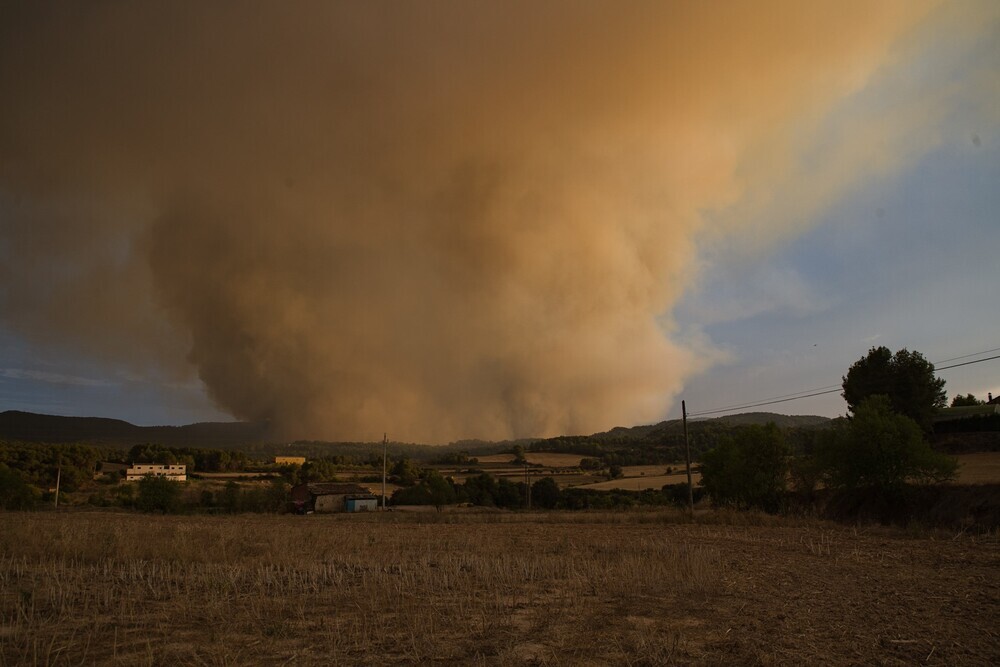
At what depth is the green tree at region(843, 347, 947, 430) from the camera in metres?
68.2

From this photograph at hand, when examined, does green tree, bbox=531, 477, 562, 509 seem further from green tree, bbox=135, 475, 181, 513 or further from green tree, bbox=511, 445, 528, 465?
green tree, bbox=511, 445, 528, 465

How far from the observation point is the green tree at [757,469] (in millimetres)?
47906

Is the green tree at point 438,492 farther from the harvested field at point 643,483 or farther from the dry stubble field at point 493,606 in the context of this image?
the dry stubble field at point 493,606

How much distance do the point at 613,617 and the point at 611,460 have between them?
139 m

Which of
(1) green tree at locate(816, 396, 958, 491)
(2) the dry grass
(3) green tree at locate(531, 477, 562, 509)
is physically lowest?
(3) green tree at locate(531, 477, 562, 509)

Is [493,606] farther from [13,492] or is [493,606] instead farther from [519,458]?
[519,458]

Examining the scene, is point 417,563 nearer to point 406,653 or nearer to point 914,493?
point 406,653

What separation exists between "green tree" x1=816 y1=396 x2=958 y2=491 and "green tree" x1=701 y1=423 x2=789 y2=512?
6.48m

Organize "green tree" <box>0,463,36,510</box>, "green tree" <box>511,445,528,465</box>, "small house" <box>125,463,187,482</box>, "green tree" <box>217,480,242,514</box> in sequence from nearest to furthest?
"green tree" <box>0,463,36,510</box>, "green tree" <box>217,480,242,514</box>, "small house" <box>125,463,187,482</box>, "green tree" <box>511,445,528,465</box>

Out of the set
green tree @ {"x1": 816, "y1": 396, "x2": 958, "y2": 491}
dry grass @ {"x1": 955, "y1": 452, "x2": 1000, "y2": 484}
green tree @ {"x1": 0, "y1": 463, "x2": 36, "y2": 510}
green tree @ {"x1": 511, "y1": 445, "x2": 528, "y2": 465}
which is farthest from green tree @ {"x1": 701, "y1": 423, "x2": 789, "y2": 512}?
green tree @ {"x1": 511, "y1": 445, "x2": 528, "y2": 465}

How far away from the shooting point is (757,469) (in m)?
48.2

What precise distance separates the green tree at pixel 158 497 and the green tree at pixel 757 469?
5618cm

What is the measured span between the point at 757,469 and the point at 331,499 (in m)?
54.0

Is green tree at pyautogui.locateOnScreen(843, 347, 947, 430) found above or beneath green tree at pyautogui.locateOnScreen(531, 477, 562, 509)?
above
